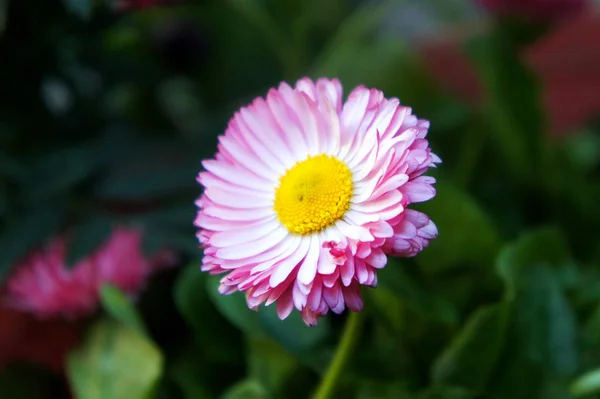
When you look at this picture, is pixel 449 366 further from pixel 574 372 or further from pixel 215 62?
pixel 215 62

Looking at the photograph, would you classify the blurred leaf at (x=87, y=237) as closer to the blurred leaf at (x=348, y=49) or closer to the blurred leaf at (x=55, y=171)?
the blurred leaf at (x=55, y=171)

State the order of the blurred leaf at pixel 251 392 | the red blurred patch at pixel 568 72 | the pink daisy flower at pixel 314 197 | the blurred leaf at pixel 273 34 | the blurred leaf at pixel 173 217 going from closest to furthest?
1. the pink daisy flower at pixel 314 197
2. the blurred leaf at pixel 251 392
3. the blurred leaf at pixel 173 217
4. the blurred leaf at pixel 273 34
5. the red blurred patch at pixel 568 72

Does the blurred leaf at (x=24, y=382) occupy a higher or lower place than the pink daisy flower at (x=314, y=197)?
lower

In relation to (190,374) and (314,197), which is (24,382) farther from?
(314,197)

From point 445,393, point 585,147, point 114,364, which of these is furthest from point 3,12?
point 585,147

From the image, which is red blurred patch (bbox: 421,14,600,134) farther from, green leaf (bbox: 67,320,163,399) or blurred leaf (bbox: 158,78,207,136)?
green leaf (bbox: 67,320,163,399)

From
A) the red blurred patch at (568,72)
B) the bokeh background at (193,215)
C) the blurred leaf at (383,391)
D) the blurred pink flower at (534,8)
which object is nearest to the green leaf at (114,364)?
the bokeh background at (193,215)

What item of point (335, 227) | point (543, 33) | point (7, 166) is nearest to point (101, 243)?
point (7, 166)
